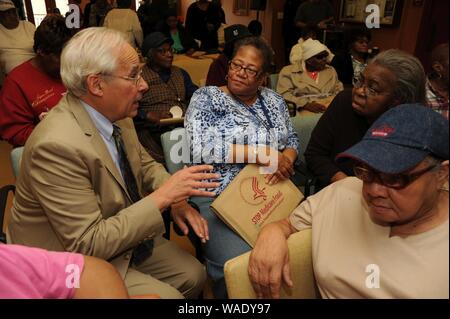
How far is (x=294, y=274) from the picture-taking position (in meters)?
0.93

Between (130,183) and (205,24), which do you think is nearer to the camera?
(130,183)

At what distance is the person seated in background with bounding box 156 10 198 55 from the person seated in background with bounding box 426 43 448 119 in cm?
379

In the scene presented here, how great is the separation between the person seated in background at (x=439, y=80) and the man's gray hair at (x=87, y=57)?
90 centimetres

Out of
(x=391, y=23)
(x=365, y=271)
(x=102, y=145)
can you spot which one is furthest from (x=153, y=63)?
(x=365, y=271)

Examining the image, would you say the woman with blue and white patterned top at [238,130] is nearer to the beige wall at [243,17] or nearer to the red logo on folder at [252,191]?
the red logo on folder at [252,191]

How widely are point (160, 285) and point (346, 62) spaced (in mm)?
2304

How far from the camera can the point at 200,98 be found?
1609mm

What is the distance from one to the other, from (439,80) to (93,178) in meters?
0.93

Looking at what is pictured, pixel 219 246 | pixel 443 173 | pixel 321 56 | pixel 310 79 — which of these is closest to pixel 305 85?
pixel 310 79

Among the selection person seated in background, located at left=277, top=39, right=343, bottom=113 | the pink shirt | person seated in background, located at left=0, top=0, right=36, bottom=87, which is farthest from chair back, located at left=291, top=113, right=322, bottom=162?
person seated in background, located at left=0, top=0, right=36, bottom=87

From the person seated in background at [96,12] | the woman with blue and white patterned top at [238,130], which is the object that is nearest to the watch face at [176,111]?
the woman with blue and white patterned top at [238,130]

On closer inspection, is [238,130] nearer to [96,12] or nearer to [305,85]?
[305,85]
